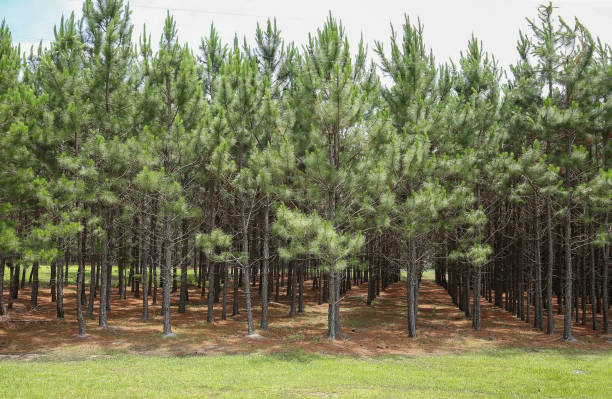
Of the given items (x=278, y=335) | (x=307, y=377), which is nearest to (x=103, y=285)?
(x=278, y=335)

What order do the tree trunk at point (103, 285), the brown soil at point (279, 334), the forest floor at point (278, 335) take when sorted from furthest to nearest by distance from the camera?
1. the tree trunk at point (103, 285)
2. the brown soil at point (279, 334)
3. the forest floor at point (278, 335)

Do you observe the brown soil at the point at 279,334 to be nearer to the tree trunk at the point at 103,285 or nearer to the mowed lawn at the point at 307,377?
the tree trunk at the point at 103,285

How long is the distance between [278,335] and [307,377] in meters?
6.58

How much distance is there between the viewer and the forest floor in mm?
14219

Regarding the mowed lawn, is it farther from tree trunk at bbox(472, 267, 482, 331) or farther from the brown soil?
tree trunk at bbox(472, 267, 482, 331)

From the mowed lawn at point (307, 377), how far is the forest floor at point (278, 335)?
4.14 ft

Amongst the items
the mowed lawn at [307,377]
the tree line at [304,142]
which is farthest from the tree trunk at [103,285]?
the mowed lawn at [307,377]

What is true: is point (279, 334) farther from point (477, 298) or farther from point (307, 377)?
point (477, 298)

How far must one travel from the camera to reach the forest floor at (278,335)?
14.2 metres

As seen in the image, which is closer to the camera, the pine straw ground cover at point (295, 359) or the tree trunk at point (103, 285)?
the pine straw ground cover at point (295, 359)

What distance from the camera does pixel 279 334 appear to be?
1708 centimetres

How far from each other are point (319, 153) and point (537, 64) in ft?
34.8

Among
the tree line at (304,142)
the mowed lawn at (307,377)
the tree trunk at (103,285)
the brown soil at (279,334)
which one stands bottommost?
the brown soil at (279,334)

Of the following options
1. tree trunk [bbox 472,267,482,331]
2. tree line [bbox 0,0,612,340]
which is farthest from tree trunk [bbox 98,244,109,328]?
tree trunk [bbox 472,267,482,331]
